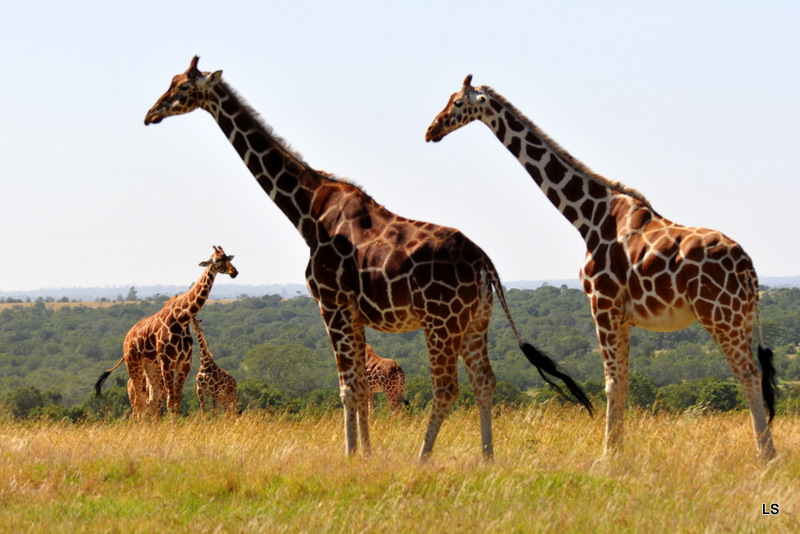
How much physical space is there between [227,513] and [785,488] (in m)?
4.66

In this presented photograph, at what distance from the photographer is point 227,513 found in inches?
301

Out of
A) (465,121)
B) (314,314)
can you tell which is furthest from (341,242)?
(314,314)

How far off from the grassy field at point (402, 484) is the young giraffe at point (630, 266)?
0.93 m

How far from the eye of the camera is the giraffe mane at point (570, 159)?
10469 mm

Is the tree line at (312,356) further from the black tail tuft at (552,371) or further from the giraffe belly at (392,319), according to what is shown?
the black tail tuft at (552,371)

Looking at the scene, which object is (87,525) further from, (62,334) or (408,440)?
(62,334)

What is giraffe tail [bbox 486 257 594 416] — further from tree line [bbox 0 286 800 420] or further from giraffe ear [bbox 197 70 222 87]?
tree line [bbox 0 286 800 420]

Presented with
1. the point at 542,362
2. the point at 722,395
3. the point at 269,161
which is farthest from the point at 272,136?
the point at 722,395

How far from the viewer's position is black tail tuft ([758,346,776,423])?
9.31 metres

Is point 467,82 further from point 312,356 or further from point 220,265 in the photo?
point 312,356

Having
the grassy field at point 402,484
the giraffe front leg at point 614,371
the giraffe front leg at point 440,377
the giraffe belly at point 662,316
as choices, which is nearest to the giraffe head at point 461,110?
the giraffe front leg at point 440,377

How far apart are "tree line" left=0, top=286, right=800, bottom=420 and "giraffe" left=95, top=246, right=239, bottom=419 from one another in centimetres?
468

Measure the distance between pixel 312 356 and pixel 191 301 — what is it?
46651 millimetres

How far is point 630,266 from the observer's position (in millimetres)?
9812
